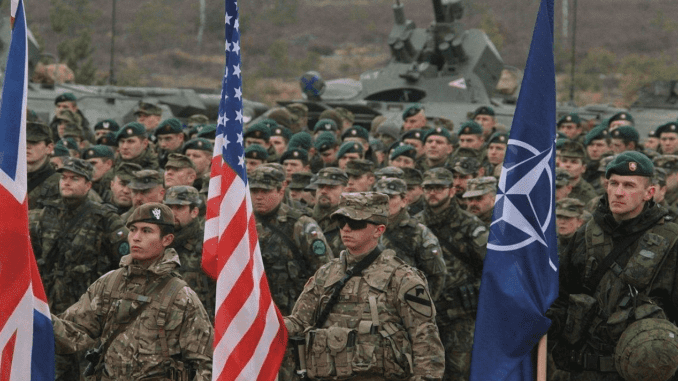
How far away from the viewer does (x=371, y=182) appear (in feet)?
34.3

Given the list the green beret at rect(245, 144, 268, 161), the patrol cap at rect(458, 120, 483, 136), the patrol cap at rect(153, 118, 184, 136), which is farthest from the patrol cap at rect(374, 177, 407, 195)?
the patrol cap at rect(458, 120, 483, 136)

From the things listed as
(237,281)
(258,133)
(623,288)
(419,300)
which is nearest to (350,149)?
(258,133)

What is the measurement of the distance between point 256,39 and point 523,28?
15.2 m

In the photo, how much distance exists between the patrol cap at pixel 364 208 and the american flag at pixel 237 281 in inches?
21.7

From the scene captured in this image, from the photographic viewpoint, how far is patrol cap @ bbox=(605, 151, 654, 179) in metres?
6.76

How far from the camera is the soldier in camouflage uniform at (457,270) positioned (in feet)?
30.5

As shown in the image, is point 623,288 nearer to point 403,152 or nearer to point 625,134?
point 403,152

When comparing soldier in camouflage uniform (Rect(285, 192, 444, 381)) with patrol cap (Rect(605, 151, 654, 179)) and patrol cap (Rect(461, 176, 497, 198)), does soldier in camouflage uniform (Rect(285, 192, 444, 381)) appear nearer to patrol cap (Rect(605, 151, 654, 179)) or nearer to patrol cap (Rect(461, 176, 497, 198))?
patrol cap (Rect(605, 151, 654, 179))

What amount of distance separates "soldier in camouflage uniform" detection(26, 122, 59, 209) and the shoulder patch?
15.6 ft

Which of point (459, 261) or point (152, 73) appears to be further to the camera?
point (152, 73)

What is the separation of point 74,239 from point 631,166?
4584mm

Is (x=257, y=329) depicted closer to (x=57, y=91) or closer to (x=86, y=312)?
(x=86, y=312)

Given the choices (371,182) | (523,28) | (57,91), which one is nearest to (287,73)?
(523,28)

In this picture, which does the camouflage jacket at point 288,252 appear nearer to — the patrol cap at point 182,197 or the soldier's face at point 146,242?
the patrol cap at point 182,197
